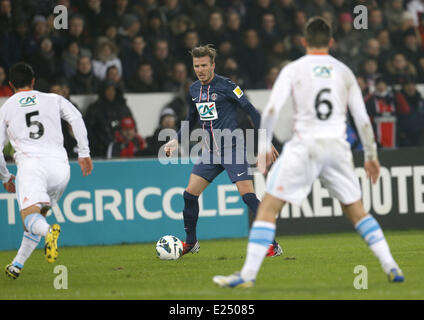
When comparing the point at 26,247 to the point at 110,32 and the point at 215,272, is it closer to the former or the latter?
the point at 215,272

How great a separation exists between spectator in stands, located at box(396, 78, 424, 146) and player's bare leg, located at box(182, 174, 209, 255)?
592cm

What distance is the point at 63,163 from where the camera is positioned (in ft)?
26.0

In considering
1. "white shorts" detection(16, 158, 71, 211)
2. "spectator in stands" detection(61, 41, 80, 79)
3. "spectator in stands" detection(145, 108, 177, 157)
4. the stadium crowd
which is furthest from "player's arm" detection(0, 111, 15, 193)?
"spectator in stands" detection(61, 41, 80, 79)

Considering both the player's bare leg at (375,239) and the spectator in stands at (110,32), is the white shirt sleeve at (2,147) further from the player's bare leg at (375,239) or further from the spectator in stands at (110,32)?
the spectator in stands at (110,32)

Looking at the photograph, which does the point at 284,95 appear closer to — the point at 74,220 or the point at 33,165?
the point at 33,165

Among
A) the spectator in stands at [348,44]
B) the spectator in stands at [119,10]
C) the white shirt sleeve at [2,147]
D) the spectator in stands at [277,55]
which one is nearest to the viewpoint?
the white shirt sleeve at [2,147]

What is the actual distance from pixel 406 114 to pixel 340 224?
2936mm

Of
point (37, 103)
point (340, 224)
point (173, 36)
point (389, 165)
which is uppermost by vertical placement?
point (173, 36)

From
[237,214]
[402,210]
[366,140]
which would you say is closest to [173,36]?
[237,214]

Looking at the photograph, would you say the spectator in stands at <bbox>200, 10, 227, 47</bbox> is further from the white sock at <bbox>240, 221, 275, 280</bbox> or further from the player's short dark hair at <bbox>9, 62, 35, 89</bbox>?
the white sock at <bbox>240, 221, 275, 280</bbox>

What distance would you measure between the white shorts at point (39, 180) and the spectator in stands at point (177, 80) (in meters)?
5.84

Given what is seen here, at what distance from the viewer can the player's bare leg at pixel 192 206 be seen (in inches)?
359

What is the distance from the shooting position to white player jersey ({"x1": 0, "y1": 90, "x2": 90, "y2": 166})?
7797 mm

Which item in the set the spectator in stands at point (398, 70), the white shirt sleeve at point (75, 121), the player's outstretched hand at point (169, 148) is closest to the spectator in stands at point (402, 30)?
the spectator in stands at point (398, 70)
